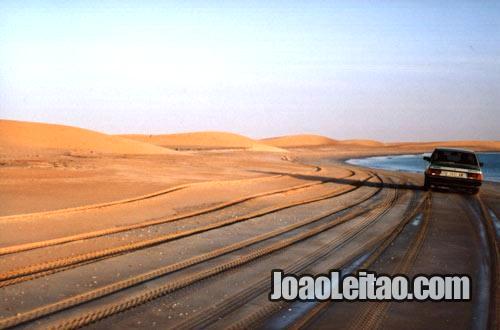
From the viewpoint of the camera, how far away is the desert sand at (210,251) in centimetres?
516

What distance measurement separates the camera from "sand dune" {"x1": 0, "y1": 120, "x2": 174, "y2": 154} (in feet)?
156

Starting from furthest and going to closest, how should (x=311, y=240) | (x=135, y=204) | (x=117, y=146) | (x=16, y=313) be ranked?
(x=117, y=146)
(x=135, y=204)
(x=311, y=240)
(x=16, y=313)

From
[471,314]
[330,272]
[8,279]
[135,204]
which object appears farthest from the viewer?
[135,204]

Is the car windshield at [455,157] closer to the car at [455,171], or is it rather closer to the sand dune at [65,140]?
the car at [455,171]

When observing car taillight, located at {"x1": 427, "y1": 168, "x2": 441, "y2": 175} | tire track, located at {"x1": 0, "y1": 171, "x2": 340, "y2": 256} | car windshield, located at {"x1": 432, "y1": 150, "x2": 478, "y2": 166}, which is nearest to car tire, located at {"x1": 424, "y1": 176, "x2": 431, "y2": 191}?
car taillight, located at {"x1": 427, "y1": 168, "x2": 441, "y2": 175}

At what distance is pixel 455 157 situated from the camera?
20.0 m

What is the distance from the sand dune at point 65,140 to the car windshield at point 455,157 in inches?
1253

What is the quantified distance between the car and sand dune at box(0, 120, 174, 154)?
32002 millimetres

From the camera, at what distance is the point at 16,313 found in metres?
4.94

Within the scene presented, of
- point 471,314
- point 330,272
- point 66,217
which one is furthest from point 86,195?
point 471,314

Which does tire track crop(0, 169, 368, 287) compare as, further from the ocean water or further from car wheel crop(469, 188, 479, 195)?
the ocean water

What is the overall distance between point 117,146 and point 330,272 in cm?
4638

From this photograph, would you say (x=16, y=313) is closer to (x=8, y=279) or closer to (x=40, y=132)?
(x=8, y=279)

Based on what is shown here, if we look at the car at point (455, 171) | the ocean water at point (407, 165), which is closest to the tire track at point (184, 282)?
the car at point (455, 171)
